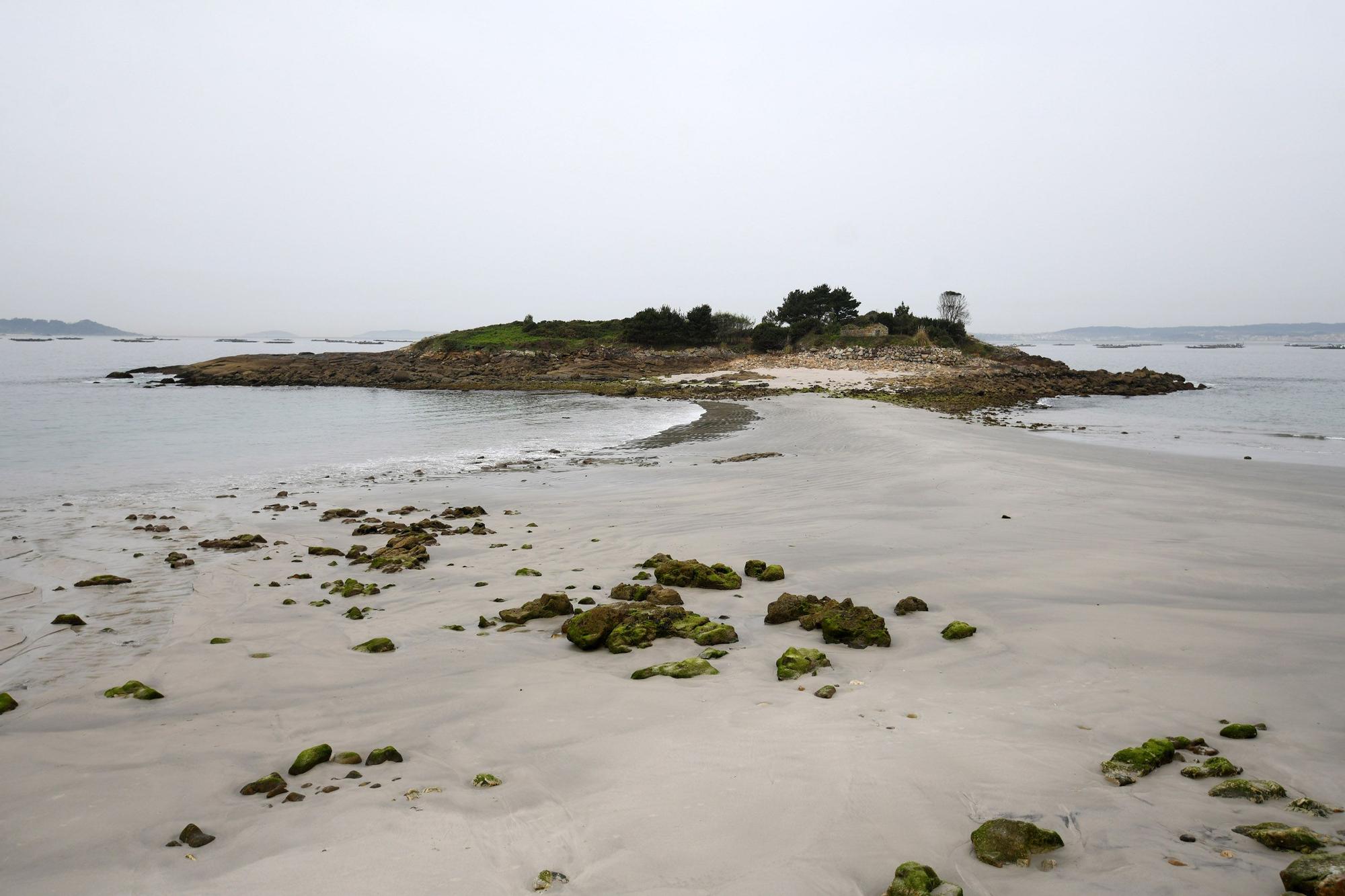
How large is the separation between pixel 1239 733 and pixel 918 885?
240 centimetres

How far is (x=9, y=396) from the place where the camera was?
117 ft

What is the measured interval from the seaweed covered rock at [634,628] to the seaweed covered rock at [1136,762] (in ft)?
8.95

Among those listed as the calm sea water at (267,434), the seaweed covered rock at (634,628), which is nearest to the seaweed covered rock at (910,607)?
the seaweed covered rock at (634,628)

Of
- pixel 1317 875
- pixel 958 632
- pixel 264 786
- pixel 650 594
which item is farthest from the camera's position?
pixel 650 594

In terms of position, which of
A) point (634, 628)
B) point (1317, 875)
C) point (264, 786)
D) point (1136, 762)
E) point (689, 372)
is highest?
point (689, 372)

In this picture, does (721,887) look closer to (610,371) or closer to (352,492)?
(352,492)

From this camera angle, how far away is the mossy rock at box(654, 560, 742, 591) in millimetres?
6938

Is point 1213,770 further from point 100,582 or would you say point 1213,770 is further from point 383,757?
point 100,582

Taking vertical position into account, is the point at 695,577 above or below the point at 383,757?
above

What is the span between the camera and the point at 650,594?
21.2 feet

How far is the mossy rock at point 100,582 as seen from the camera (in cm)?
754

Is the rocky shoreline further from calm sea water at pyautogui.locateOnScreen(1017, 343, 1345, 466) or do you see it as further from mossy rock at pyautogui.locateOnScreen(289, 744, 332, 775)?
mossy rock at pyautogui.locateOnScreen(289, 744, 332, 775)

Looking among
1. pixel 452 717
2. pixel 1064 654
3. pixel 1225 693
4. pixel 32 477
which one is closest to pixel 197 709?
pixel 452 717

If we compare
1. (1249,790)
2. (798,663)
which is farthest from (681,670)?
(1249,790)
